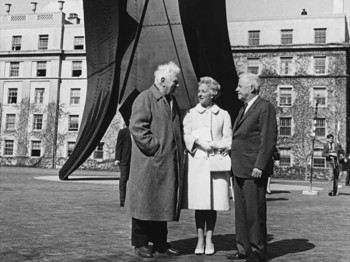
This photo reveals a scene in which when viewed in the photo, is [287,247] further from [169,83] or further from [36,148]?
[36,148]

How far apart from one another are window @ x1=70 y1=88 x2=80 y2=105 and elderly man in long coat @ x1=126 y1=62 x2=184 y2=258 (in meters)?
37.7

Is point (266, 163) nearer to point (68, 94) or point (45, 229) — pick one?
point (45, 229)

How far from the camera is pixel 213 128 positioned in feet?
15.0

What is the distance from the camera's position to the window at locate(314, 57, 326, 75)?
1430 inches

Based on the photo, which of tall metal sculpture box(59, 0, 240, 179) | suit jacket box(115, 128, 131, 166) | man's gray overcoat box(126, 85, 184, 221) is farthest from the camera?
tall metal sculpture box(59, 0, 240, 179)

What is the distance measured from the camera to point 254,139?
14.6 ft

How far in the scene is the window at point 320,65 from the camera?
3631cm

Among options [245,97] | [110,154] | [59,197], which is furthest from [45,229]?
[110,154]

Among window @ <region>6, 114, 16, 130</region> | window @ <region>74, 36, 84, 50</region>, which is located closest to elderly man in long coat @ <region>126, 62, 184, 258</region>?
window @ <region>74, 36, 84, 50</region>

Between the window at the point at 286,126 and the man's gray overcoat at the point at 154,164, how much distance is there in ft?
108

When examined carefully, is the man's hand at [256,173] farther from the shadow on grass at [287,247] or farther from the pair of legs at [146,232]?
the pair of legs at [146,232]

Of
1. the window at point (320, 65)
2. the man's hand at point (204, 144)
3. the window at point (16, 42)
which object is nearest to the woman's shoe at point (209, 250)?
the man's hand at point (204, 144)

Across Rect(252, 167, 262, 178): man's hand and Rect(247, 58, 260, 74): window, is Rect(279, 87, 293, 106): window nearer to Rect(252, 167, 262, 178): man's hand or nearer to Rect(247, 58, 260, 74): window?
Rect(247, 58, 260, 74): window

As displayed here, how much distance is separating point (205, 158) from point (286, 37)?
35.3 metres
